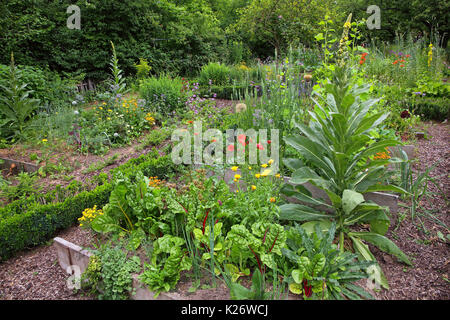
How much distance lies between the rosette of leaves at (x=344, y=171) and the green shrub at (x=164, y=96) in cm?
425

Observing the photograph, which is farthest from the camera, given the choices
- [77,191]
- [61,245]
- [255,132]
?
[255,132]

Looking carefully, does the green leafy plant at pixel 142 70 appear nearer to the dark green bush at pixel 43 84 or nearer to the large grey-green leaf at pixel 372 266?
the dark green bush at pixel 43 84

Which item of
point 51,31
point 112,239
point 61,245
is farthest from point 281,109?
point 51,31

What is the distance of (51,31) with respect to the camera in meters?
8.73

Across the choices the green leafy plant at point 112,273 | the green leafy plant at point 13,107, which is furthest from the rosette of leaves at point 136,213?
the green leafy plant at point 13,107

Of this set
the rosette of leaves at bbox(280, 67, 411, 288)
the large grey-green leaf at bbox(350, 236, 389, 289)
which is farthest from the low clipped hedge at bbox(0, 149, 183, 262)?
the large grey-green leaf at bbox(350, 236, 389, 289)

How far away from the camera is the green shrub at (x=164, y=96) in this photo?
6180 mm

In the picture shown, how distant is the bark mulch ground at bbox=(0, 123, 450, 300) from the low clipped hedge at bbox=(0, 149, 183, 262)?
0.34ft

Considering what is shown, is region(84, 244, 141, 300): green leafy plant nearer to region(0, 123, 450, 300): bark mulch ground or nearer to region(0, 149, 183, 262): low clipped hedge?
region(0, 123, 450, 300): bark mulch ground

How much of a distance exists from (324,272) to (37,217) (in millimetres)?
2512

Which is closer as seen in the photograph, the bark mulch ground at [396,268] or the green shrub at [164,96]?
the bark mulch ground at [396,268]

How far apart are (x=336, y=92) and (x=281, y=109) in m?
1.60

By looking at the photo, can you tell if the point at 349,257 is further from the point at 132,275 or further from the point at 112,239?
the point at 112,239

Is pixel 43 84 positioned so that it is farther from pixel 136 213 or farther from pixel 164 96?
pixel 136 213
